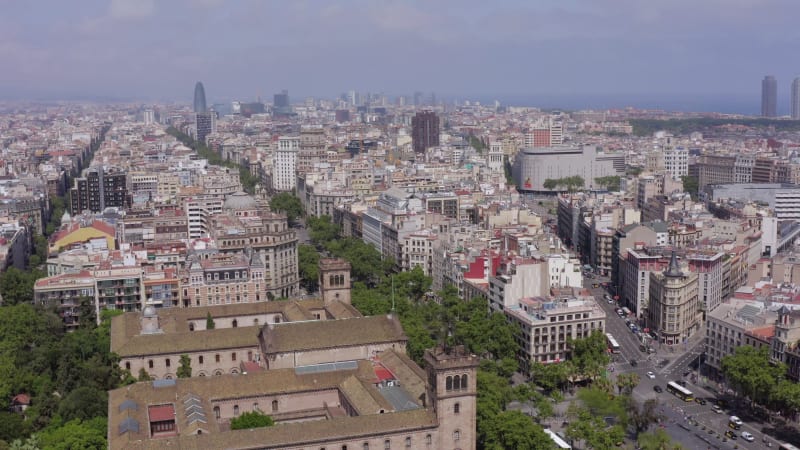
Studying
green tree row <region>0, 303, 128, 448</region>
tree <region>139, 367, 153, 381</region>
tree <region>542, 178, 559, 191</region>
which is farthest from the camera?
tree <region>542, 178, 559, 191</region>

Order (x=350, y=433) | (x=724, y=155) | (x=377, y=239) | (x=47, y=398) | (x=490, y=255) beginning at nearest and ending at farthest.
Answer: (x=350, y=433) → (x=47, y=398) → (x=490, y=255) → (x=377, y=239) → (x=724, y=155)

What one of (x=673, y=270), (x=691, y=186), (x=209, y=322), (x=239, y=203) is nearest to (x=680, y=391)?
(x=673, y=270)

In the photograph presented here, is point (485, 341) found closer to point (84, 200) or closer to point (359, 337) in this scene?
point (359, 337)

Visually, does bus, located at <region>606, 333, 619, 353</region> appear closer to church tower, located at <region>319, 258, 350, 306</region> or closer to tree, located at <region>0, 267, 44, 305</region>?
church tower, located at <region>319, 258, 350, 306</region>

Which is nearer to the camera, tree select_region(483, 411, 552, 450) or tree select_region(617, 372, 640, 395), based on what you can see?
tree select_region(483, 411, 552, 450)

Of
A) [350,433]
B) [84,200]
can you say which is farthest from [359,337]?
[84,200]

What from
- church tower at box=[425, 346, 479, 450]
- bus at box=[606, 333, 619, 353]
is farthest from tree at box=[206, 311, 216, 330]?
bus at box=[606, 333, 619, 353]

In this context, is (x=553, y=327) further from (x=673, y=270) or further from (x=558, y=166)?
(x=558, y=166)
